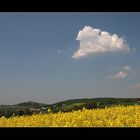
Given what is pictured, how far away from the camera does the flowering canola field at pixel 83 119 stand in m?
7.02

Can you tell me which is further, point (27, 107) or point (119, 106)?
point (119, 106)

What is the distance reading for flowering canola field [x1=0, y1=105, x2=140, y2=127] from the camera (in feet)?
23.0

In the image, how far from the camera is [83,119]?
7.55 m
